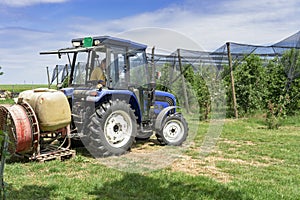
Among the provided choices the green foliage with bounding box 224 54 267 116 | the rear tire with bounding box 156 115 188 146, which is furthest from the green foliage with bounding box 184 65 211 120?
the rear tire with bounding box 156 115 188 146

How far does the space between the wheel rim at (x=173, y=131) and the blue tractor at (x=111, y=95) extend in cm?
12

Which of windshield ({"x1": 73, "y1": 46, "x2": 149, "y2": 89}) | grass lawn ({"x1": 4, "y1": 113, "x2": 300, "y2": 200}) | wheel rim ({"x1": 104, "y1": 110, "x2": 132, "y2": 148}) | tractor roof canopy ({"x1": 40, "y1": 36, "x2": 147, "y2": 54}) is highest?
tractor roof canopy ({"x1": 40, "y1": 36, "x2": 147, "y2": 54})

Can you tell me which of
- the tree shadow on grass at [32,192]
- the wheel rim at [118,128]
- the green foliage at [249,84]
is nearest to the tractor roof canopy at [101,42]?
the wheel rim at [118,128]

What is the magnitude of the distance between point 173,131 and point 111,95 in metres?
1.99

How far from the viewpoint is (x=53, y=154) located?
542 cm

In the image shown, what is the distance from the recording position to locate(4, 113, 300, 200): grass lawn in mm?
3941

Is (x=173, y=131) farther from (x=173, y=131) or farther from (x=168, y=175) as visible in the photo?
(x=168, y=175)

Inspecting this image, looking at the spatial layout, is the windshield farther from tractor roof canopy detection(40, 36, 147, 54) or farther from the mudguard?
the mudguard

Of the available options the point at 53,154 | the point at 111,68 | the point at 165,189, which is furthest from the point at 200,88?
the point at 165,189

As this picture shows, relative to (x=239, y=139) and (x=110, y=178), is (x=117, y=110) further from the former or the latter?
(x=239, y=139)

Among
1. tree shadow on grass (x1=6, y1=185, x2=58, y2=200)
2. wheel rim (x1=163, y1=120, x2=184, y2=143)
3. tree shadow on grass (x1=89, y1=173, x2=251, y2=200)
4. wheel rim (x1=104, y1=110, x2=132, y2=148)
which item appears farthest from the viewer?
Result: wheel rim (x1=163, y1=120, x2=184, y2=143)

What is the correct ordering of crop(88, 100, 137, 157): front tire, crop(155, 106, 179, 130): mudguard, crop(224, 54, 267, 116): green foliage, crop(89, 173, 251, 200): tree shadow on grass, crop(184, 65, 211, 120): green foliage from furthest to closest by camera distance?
1. crop(224, 54, 267, 116): green foliage
2. crop(184, 65, 211, 120): green foliage
3. crop(155, 106, 179, 130): mudguard
4. crop(88, 100, 137, 157): front tire
5. crop(89, 173, 251, 200): tree shadow on grass

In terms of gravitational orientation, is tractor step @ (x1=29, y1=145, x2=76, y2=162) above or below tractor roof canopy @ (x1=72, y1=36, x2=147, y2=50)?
below

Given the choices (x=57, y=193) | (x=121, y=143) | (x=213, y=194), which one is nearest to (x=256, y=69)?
(x=121, y=143)
